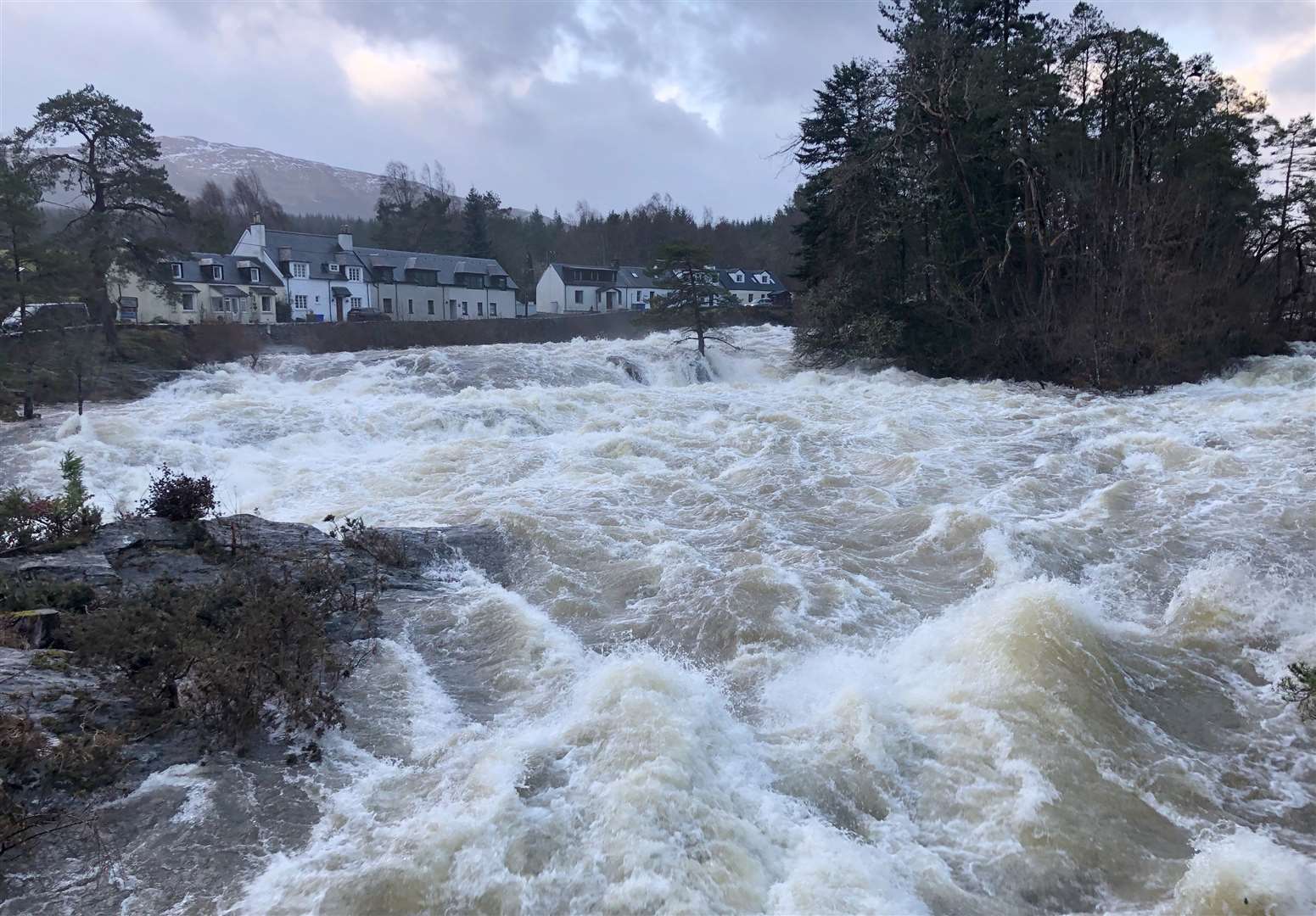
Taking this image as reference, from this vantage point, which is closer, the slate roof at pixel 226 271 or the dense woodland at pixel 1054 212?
the dense woodland at pixel 1054 212

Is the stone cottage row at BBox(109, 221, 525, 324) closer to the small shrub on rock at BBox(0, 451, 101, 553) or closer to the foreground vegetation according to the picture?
the small shrub on rock at BBox(0, 451, 101, 553)

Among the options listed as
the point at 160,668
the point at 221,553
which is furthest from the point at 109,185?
the point at 160,668

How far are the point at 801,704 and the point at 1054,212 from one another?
82.7 ft

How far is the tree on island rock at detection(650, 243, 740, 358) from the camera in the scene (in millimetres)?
31609

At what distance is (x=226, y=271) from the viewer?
43.5 m

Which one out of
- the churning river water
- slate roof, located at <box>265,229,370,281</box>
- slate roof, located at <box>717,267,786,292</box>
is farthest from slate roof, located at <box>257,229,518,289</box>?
the churning river water

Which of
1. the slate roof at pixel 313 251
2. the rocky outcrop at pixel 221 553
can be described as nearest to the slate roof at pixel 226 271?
the slate roof at pixel 313 251

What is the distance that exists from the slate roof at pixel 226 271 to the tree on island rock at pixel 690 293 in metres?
25.8

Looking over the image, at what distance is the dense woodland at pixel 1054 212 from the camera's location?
23.8m

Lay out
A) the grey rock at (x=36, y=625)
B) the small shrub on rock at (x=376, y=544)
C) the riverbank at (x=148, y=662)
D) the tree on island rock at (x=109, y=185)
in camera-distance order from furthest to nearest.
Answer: the tree on island rock at (x=109, y=185) → the small shrub on rock at (x=376, y=544) → the grey rock at (x=36, y=625) → the riverbank at (x=148, y=662)

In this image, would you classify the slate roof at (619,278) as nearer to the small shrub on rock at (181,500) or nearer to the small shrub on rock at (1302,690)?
the small shrub on rock at (181,500)

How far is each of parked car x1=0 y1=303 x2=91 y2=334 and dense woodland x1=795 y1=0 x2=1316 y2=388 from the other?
23.3 m

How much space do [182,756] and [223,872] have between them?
48.2 inches

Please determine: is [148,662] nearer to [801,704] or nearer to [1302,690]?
[801,704]
